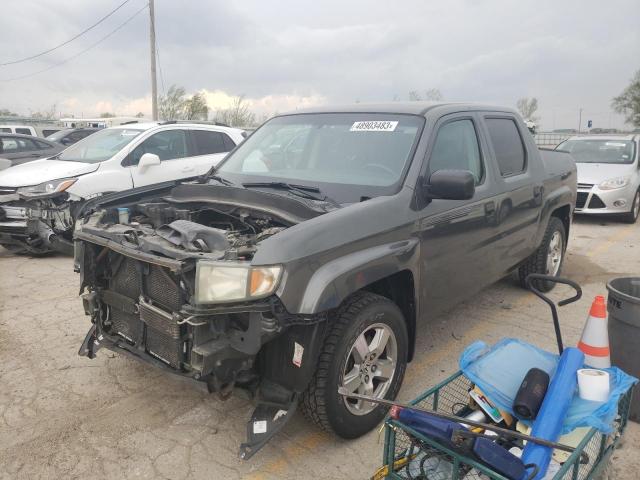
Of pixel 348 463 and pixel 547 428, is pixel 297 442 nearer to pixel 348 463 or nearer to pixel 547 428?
pixel 348 463

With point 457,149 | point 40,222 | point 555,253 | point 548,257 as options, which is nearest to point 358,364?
point 457,149

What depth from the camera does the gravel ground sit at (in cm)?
275

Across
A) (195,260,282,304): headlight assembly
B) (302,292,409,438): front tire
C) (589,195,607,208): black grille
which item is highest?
(195,260,282,304): headlight assembly

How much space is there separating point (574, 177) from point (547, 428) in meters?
4.28

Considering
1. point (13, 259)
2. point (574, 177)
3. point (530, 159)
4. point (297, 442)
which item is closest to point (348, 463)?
point (297, 442)

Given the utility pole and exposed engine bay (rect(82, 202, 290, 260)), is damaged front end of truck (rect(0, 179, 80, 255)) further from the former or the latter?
the utility pole

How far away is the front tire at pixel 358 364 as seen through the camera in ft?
8.79

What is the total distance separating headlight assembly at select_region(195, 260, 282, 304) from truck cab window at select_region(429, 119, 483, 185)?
5.01 ft

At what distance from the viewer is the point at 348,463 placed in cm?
280

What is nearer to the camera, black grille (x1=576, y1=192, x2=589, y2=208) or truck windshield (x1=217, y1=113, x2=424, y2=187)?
truck windshield (x1=217, y1=113, x2=424, y2=187)

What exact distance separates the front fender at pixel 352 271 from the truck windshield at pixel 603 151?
8814 mm

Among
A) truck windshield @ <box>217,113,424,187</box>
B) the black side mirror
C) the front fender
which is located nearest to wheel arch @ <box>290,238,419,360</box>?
the front fender

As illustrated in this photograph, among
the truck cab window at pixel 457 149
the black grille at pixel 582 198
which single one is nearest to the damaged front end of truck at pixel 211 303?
the truck cab window at pixel 457 149

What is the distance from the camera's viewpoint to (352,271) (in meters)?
2.66
